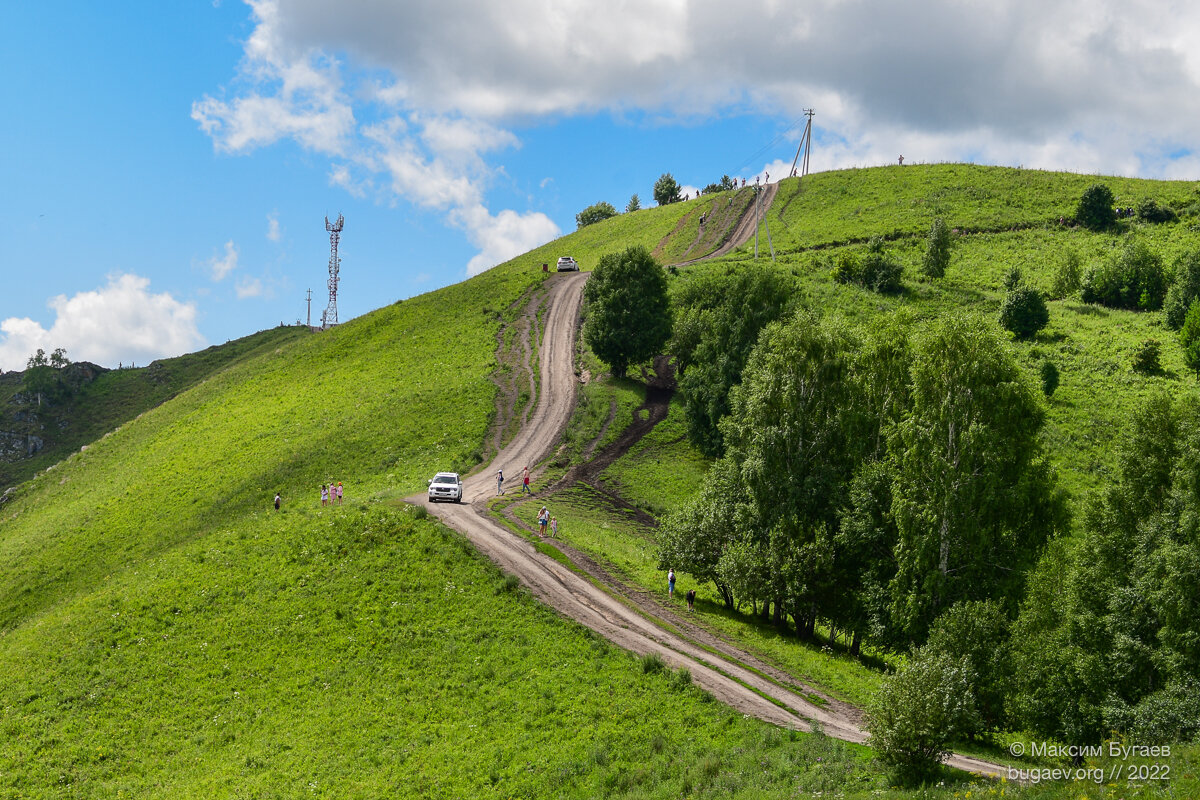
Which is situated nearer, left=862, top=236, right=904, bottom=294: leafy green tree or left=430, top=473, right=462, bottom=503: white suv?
left=430, top=473, right=462, bottom=503: white suv

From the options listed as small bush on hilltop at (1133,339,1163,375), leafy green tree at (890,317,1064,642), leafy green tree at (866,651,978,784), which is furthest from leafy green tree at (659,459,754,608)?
small bush on hilltop at (1133,339,1163,375)

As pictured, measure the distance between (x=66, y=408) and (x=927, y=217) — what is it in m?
144

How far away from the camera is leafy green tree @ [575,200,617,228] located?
17550cm

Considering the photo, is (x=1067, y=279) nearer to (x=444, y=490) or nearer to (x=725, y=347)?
(x=725, y=347)

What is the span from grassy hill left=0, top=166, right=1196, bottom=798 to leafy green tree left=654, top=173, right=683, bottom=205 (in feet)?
266

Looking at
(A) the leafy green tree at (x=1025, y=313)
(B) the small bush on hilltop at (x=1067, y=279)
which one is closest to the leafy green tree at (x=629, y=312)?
(A) the leafy green tree at (x=1025, y=313)

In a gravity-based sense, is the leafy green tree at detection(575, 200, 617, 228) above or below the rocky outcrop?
above

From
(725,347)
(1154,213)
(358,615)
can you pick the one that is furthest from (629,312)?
(1154,213)

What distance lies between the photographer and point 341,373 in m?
87.9

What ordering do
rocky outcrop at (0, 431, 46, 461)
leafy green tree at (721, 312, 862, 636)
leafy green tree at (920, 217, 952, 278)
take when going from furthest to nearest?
rocky outcrop at (0, 431, 46, 461)
leafy green tree at (920, 217, 952, 278)
leafy green tree at (721, 312, 862, 636)

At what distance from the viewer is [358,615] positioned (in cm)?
3828

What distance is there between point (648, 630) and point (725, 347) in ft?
115

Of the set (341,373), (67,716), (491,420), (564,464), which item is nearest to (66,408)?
(341,373)

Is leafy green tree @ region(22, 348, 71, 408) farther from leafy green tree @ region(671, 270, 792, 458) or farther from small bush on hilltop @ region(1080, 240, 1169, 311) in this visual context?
small bush on hilltop @ region(1080, 240, 1169, 311)
